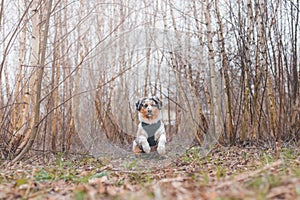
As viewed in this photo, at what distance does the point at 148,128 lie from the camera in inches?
145

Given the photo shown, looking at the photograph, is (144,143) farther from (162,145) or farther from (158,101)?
(158,101)

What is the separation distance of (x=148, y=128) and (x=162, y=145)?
9.7 inches

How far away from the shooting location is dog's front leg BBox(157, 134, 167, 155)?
11.6ft

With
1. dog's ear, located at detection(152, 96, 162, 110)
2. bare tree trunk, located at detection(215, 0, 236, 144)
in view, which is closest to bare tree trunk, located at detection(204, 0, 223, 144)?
bare tree trunk, located at detection(215, 0, 236, 144)

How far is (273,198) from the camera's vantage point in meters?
1.24

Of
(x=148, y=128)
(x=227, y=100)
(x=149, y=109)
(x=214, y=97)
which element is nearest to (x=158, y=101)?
(x=149, y=109)

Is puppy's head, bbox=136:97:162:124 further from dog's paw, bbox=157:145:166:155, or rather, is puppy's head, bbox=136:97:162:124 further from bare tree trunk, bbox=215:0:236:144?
bare tree trunk, bbox=215:0:236:144

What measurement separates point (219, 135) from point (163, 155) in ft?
4.20

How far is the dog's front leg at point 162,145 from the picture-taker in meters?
3.52

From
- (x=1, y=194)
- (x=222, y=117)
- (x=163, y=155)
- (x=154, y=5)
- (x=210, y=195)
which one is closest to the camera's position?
(x=210, y=195)

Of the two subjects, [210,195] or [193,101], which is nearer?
[210,195]

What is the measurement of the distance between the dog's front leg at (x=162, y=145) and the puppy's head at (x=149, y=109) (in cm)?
20

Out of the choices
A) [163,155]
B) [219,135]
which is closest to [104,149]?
[163,155]

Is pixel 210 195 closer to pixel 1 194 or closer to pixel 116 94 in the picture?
pixel 1 194
